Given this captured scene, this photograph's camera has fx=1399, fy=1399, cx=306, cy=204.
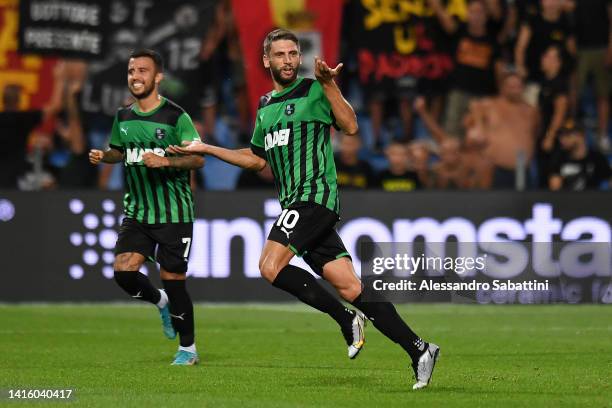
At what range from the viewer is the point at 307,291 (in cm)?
840

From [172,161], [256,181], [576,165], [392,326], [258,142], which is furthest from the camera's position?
[256,181]

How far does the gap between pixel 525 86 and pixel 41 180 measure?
20.0ft

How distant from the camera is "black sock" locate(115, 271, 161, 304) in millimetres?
10094

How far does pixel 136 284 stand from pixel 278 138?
224cm

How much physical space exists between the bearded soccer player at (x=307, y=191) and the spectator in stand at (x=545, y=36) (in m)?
9.13

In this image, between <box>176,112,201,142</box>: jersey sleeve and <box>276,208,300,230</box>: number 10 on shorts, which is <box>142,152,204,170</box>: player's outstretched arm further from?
<box>276,208,300,230</box>: number 10 on shorts

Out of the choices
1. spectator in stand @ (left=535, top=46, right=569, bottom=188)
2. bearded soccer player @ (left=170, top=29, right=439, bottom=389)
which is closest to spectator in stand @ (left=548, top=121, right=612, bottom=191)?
spectator in stand @ (left=535, top=46, right=569, bottom=188)

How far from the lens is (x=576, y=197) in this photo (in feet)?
50.4

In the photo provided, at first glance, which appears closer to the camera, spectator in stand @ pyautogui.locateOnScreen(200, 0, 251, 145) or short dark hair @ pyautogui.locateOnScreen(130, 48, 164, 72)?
short dark hair @ pyautogui.locateOnScreen(130, 48, 164, 72)

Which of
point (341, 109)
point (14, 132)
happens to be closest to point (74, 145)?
point (14, 132)

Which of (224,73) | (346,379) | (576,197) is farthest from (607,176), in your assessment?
(346,379)

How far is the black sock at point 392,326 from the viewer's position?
8008 mm

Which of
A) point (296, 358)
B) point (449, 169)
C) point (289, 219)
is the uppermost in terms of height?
point (289, 219)

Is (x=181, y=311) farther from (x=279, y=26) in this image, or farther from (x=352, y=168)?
(x=279, y=26)
